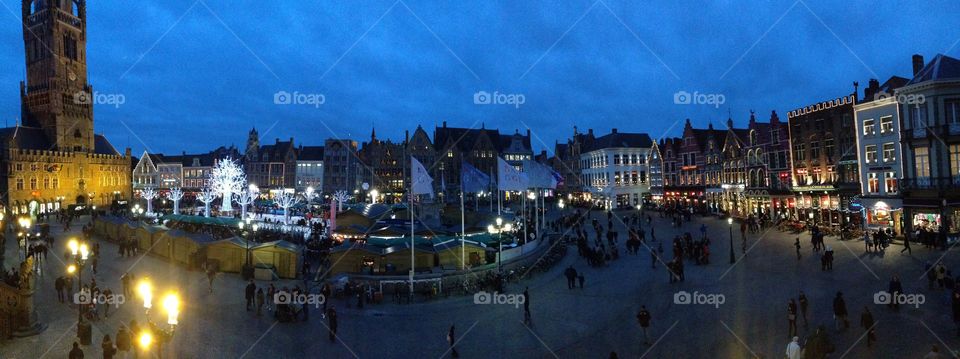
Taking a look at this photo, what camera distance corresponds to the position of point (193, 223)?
131ft

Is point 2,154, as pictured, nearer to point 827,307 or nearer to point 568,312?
point 568,312

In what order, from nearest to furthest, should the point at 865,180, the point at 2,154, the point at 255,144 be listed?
the point at 865,180, the point at 2,154, the point at 255,144

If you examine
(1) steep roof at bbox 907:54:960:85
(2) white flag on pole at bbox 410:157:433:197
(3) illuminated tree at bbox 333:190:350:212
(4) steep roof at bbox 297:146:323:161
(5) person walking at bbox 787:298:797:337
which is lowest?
(5) person walking at bbox 787:298:797:337

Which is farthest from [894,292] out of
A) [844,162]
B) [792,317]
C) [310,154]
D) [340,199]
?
[310,154]

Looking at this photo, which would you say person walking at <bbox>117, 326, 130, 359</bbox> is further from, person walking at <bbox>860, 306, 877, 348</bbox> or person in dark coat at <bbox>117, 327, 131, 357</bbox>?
person walking at <bbox>860, 306, 877, 348</bbox>

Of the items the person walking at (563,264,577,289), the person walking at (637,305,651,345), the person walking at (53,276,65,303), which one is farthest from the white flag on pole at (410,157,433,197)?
the person walking at (53,276,65,303)

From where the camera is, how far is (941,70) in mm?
29531

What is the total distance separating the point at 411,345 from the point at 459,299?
591 centimetres

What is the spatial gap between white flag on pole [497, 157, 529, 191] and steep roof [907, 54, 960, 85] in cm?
2550

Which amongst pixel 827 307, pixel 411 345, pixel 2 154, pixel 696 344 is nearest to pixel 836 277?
pixel 827 307

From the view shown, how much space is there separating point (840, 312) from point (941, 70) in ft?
82.7

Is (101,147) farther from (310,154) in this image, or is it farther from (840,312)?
(840,312)

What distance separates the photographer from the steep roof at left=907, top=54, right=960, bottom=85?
29.2 meters

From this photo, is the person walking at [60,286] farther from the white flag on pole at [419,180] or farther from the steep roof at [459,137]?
the steep roof at [459,137]
